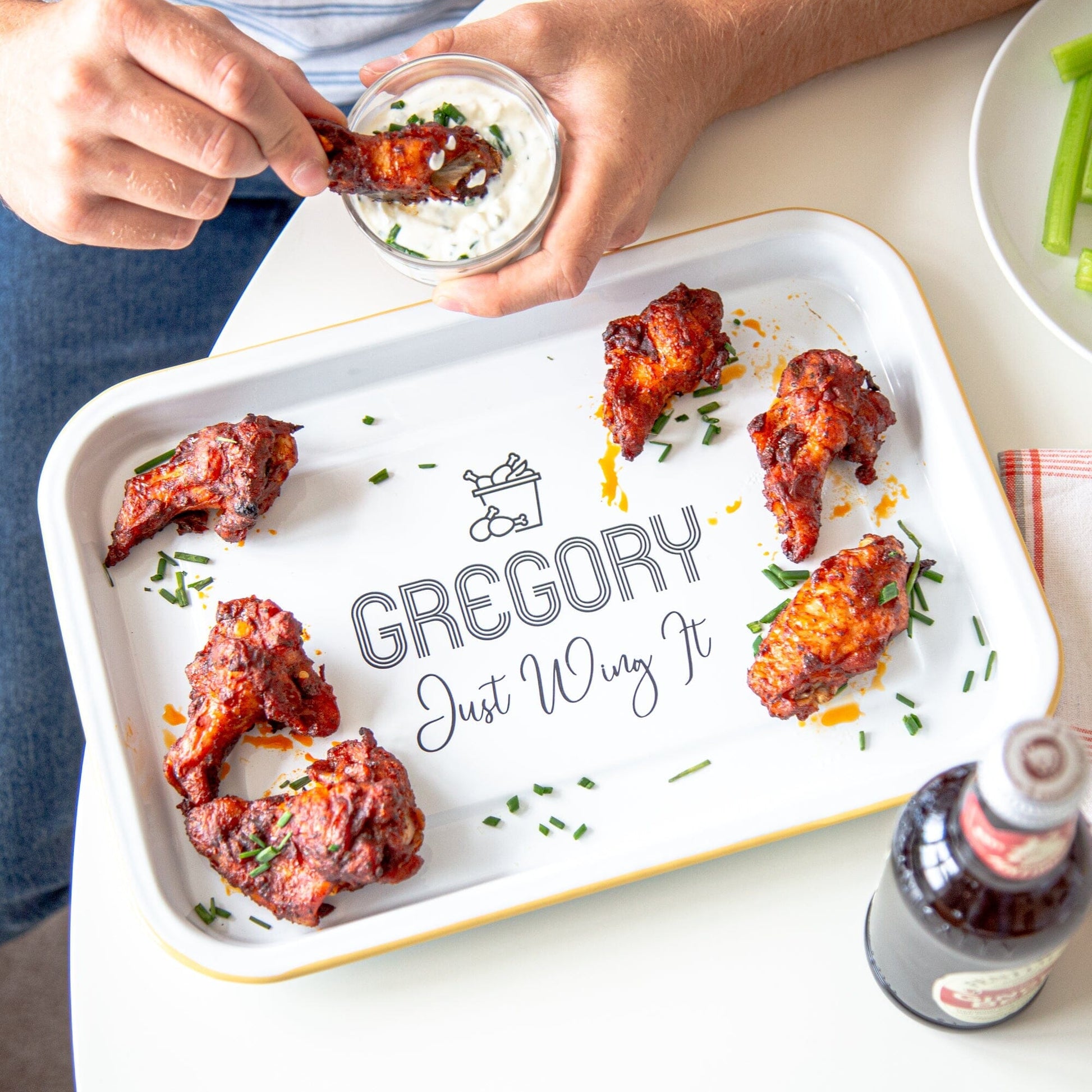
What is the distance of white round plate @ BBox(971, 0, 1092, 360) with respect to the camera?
192 centimetres

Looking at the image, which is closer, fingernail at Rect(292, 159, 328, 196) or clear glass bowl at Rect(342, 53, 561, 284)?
fingernail at Rect(292, 159, 328, 196)

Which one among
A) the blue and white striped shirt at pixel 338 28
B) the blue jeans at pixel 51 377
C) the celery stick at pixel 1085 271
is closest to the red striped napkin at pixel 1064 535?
the celery stick at pixel 1085 271

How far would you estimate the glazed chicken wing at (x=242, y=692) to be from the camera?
6.22 ft

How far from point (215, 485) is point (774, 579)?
3.66ft

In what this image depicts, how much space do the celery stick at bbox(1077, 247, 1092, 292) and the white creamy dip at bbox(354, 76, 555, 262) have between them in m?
1.01

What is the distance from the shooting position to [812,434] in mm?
1946

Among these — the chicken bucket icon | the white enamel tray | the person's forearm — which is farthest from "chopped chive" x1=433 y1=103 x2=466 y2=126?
the chicken bucket icon

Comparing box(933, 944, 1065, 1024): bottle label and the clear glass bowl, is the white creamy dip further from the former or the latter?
box(933, 944, 1065, 1024): bottle label

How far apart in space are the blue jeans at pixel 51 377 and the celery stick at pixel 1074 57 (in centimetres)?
173

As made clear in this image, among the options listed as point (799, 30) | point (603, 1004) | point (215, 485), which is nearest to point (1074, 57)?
point (799, 30)

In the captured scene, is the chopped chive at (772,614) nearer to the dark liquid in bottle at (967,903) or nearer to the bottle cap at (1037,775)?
the dark liquid in bottle at (967,903)

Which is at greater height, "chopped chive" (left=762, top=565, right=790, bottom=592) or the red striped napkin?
the red striped napkin

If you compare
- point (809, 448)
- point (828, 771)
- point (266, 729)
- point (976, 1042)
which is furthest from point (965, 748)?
point (266, 729)

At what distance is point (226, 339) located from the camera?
2146mm
